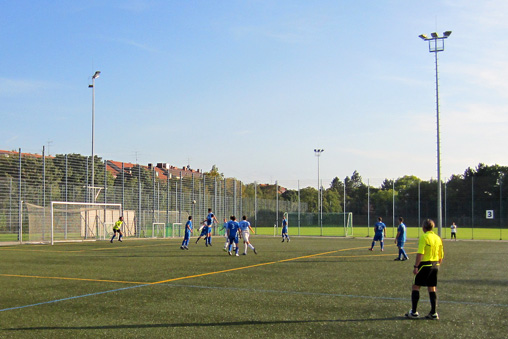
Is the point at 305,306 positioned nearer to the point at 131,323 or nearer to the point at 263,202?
the point at 131,323

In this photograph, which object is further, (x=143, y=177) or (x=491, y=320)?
(x=143, y=177)

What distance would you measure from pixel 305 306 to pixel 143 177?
37.7m

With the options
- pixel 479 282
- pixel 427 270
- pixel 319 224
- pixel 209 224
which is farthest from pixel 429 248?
pixel 319 224

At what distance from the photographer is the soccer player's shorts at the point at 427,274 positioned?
30.5ft

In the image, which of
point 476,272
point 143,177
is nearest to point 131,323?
point 476,272

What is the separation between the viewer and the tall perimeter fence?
32.9m

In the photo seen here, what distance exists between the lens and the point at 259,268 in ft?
58.3

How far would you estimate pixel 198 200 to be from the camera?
51.4 metres

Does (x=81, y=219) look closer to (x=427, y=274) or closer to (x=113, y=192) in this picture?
(x=113, y=192)

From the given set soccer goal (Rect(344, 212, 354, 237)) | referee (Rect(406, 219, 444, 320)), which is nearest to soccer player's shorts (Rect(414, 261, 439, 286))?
referee (Rect(406, 219, 444, 320))

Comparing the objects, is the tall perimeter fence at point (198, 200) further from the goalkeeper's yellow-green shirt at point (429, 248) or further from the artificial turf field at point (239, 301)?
the goalkeeper's yellow-green shirt at point (429, 248)

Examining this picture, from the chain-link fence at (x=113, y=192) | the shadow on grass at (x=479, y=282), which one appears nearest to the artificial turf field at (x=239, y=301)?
the shadow on grass at (x=479, y=282)

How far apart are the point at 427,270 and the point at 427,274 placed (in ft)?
0.23

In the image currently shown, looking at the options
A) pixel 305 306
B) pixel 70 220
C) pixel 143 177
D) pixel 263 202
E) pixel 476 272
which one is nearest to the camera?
pixel 305 306
